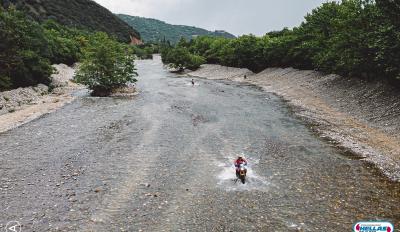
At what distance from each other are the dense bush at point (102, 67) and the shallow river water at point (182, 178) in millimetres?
19251

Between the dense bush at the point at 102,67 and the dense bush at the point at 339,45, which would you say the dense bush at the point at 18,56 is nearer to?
the dense bush at the point at 102,67

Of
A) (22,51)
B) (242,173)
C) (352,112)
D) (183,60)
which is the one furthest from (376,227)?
(183,60)

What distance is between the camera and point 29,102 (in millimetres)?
51500

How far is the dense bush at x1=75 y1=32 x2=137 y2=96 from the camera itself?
193 feet

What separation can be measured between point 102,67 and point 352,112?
3850cm

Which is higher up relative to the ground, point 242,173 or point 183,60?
point 183,60

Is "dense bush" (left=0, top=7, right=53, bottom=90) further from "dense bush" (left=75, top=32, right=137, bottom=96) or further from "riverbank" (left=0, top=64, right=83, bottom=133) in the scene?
"dense bush" (left=75, top=32, right=137, bottom=96)

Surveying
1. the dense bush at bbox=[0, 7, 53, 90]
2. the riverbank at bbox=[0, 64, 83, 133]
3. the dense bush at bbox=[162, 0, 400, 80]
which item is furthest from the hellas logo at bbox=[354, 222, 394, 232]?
the dense bush at bbox=[0, 7, 53, 90]

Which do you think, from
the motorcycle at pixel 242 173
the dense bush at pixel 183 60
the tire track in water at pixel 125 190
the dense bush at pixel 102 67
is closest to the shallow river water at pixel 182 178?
the tire track in water at pixel 125 190

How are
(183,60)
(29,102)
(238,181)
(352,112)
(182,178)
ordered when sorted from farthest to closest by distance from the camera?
(183,60) < (29,102) < (352,112) < (182,178) < (238,181)

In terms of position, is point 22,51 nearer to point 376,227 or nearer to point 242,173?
point 242,173

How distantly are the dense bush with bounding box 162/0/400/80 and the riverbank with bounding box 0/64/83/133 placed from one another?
126ft

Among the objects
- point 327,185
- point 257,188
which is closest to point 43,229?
point 257,188

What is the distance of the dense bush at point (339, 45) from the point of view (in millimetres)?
35969
